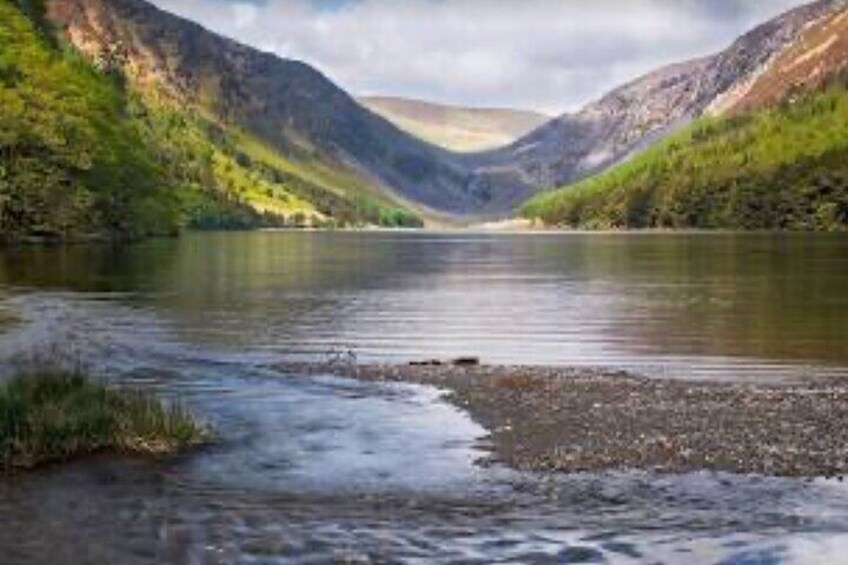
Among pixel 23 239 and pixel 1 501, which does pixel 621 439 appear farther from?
pixel 23 239

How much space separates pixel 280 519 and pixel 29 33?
188 m

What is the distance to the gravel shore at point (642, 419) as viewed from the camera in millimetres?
31609

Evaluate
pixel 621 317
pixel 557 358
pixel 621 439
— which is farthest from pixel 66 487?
pixel 621 317

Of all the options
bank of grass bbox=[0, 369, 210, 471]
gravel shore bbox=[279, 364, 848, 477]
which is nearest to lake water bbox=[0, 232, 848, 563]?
bank of grass bbox=[0, 369, 210, 471]

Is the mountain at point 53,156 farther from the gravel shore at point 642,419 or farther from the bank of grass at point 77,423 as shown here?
the bank of grass at point 77,423

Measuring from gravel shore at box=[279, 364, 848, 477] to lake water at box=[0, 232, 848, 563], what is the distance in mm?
1246

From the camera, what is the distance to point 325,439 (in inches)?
1400

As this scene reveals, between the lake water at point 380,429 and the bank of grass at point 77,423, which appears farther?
the bank of grass at point 77,423

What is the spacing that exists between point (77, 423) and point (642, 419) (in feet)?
55.4

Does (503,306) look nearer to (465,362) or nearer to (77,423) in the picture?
(465,362)

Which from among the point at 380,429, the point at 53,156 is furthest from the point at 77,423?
the point at 53,156

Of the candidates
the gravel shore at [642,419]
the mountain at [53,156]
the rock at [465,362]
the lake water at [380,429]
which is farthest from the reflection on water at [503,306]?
the mountain at [53,156]

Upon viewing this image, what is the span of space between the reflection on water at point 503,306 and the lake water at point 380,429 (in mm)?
409

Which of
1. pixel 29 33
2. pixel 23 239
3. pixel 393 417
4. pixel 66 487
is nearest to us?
pixel 66 487
